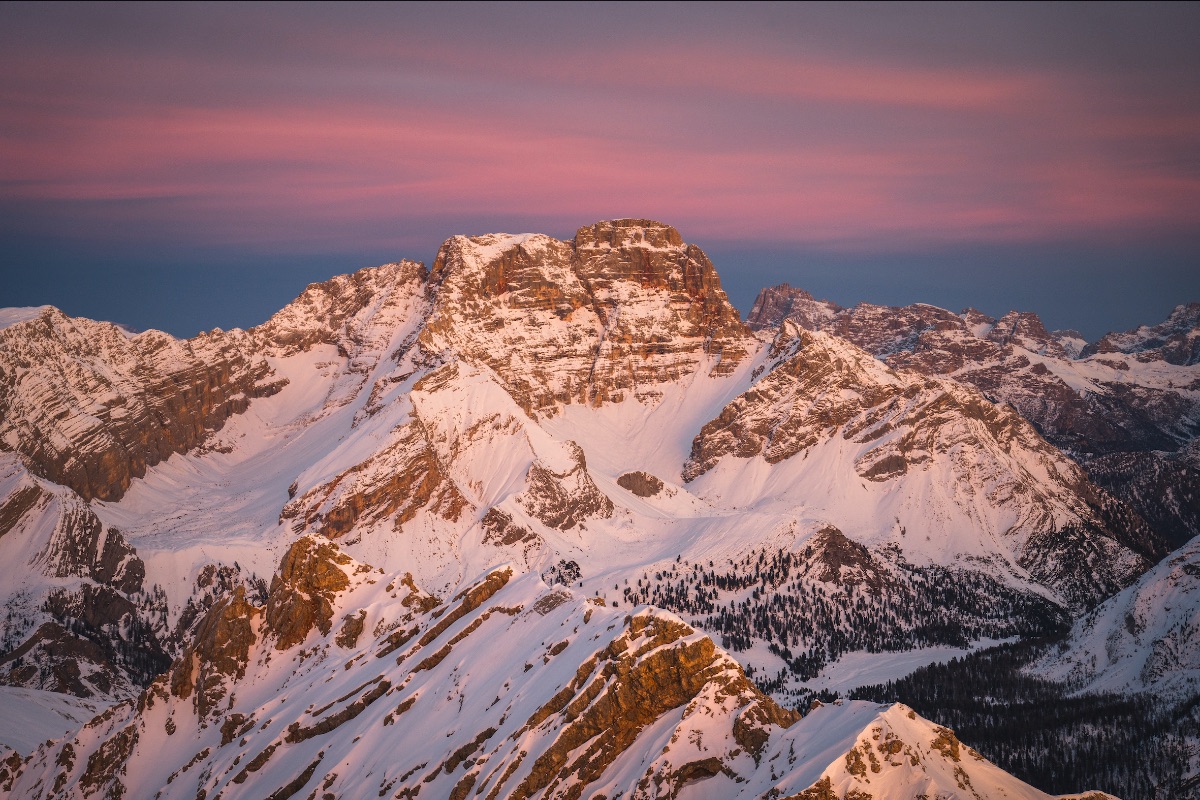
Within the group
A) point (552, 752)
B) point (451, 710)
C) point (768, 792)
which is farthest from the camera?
point (451, 710)

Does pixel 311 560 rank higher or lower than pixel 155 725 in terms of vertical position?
higher

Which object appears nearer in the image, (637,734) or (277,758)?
(637,734)

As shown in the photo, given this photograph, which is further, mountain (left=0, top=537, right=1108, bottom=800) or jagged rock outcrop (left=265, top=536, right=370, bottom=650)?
jagged rock outcrop (left=265, top=536, right=370, bottom=650)

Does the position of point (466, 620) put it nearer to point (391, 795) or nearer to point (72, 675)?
point (391, 795)

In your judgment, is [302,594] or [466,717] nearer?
[466,717]

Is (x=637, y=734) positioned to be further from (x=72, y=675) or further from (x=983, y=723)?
(x=72, y=675)

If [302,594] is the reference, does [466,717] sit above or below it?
above

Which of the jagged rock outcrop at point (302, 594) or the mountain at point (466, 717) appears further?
the jagged rock outcrop at point (302, 594)

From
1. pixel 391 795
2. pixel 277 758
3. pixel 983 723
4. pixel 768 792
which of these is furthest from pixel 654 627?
pixel 983 723

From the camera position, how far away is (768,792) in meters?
80.9

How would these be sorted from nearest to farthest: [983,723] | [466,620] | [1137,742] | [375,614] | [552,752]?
[552,752]
[466,620]
[375,614]
[1137,742]
[983,723]

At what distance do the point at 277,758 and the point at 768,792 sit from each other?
202 ft

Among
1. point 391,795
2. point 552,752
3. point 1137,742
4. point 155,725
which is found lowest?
point 1137,742

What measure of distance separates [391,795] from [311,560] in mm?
48218
